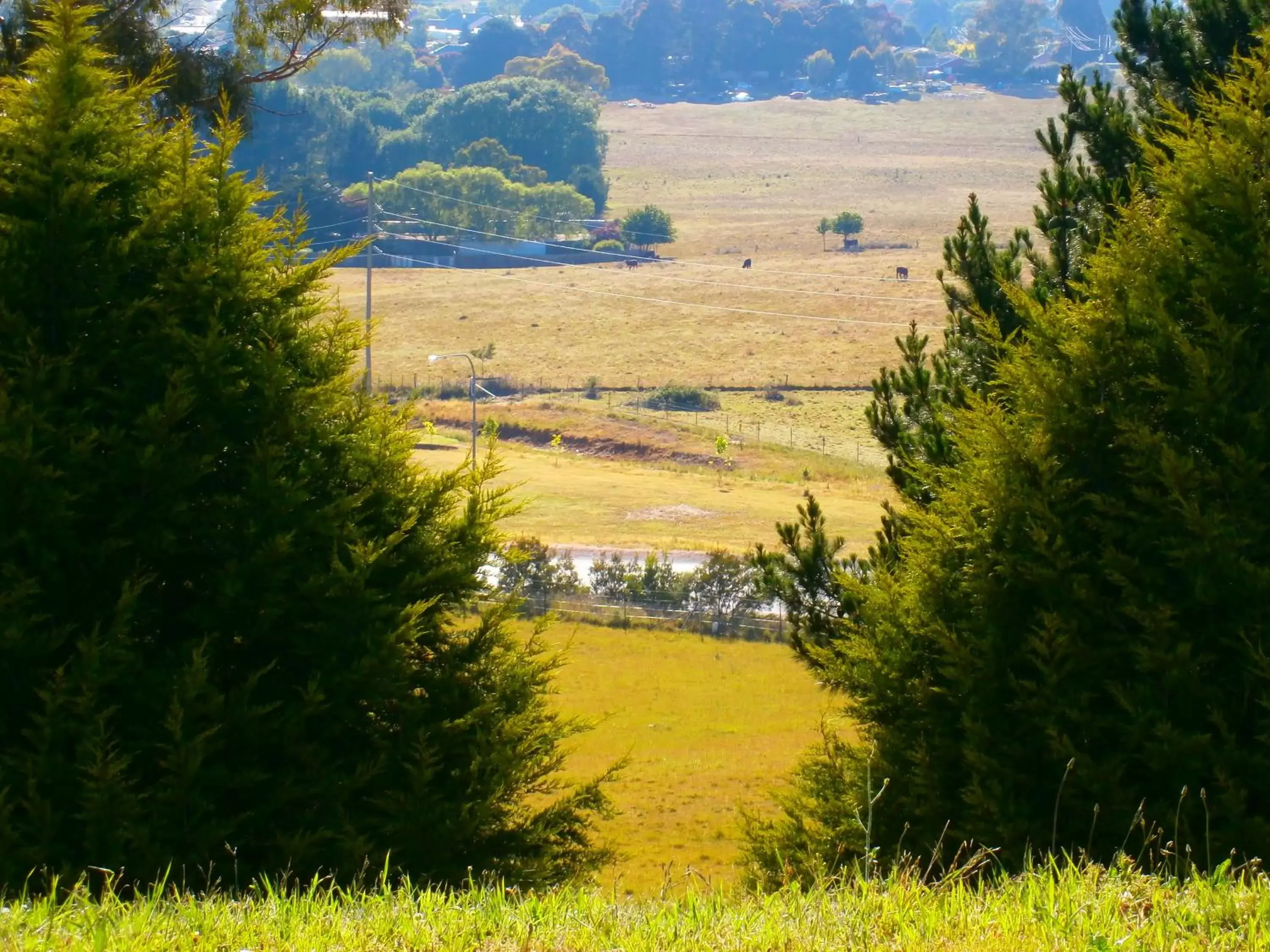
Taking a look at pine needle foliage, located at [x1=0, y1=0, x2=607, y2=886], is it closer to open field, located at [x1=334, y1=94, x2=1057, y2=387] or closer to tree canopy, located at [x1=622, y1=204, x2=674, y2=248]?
open field, located at [x1=334, y1=94, x2=1057, y2=387]

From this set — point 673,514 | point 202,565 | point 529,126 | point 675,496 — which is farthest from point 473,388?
point 529,126

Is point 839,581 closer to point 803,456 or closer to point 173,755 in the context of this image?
point 173,755

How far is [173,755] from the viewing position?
22.4 ft

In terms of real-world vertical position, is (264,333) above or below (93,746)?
above

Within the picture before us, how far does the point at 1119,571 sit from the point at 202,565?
5.03 meters

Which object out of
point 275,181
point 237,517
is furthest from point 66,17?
point 275,181

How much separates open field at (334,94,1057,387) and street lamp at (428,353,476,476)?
219 inches

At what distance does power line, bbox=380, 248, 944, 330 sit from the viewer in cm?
8694

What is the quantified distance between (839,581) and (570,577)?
2383 cm

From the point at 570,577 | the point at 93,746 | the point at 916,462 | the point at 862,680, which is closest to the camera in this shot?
the point at 93,746

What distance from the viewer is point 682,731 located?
73.4 feet

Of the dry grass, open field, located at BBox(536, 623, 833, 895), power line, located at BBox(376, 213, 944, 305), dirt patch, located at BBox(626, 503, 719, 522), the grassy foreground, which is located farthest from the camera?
power line, located at BBox(376, 213, 944, 305)

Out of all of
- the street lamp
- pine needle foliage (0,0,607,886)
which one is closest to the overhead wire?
the street lamp

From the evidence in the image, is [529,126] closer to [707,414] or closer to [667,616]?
[707,414]
